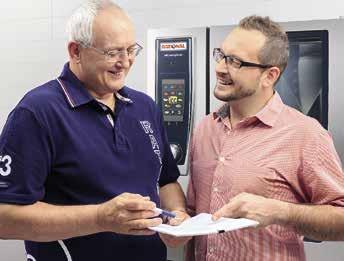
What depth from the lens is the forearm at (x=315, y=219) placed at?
4.67 ft

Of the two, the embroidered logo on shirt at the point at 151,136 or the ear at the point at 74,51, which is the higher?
the ear at the point at 74,51

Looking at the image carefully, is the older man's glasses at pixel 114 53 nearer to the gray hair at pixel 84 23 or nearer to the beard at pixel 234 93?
the gray hair at pixel 84 23

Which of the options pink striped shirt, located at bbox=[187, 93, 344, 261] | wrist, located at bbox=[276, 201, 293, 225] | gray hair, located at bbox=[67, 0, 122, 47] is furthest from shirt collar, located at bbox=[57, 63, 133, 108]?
wrist, located at bbox=[276, 201, 293, 225]

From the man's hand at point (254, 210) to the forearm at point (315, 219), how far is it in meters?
0.03

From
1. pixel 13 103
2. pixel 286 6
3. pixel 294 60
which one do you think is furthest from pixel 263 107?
pixel 13 103

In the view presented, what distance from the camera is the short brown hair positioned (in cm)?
160

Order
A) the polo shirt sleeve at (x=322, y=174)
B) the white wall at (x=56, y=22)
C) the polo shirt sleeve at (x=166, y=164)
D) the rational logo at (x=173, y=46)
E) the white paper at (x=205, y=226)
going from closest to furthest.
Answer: the white paper at (x=205, y=226), the polo shirt sleeve at (x=322, y=174), the polo shirt sleeve at (x=166, y=164), the rational logo at (x=173, y=46), the white wall at (x=56, y=22)

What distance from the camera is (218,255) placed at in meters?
1.55

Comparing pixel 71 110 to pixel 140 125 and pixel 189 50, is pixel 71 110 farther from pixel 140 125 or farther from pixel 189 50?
pixel 189 50

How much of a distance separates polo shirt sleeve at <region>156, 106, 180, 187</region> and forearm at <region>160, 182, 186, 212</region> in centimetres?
2

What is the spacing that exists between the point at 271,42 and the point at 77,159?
28.1 inches

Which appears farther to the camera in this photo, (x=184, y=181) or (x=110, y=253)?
(x=184, y=181)

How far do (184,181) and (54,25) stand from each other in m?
1.47

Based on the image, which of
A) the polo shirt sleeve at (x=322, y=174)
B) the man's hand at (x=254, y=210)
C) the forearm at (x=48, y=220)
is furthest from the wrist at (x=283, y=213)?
the forearm at (x=48, y=220)
